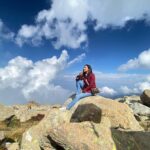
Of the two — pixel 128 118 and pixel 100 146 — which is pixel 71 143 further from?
pixel 128 118

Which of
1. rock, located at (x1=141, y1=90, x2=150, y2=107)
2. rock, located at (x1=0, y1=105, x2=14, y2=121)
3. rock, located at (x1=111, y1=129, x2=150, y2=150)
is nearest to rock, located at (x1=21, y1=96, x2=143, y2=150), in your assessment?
rock, located at (x1=111, y1=129, x2=150, y2=150)

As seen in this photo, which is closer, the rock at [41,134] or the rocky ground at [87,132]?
the rocky ground at [87,132]

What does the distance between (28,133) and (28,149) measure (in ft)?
3.60

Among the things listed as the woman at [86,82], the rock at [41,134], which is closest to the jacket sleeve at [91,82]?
the woman at [86,82]

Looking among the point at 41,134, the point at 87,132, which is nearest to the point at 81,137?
the point at 87,132

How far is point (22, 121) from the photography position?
39.7m

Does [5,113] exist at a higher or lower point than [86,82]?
higher

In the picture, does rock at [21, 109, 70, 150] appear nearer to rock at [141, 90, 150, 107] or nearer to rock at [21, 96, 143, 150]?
rock at [21, 96, 143, 150]

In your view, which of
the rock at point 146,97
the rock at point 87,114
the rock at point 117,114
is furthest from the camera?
the rock at point 146,97

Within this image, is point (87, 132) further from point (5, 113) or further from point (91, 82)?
point (5, 113)

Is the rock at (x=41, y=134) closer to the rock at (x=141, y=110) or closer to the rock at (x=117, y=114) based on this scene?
the rock at (x=117, y=114)

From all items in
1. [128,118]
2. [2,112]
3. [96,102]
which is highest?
[2,112]

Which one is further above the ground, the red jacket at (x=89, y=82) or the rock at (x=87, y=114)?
the red jacket at (x=89, y=82)

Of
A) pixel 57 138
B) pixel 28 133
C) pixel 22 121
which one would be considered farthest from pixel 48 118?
pixel 22 121
